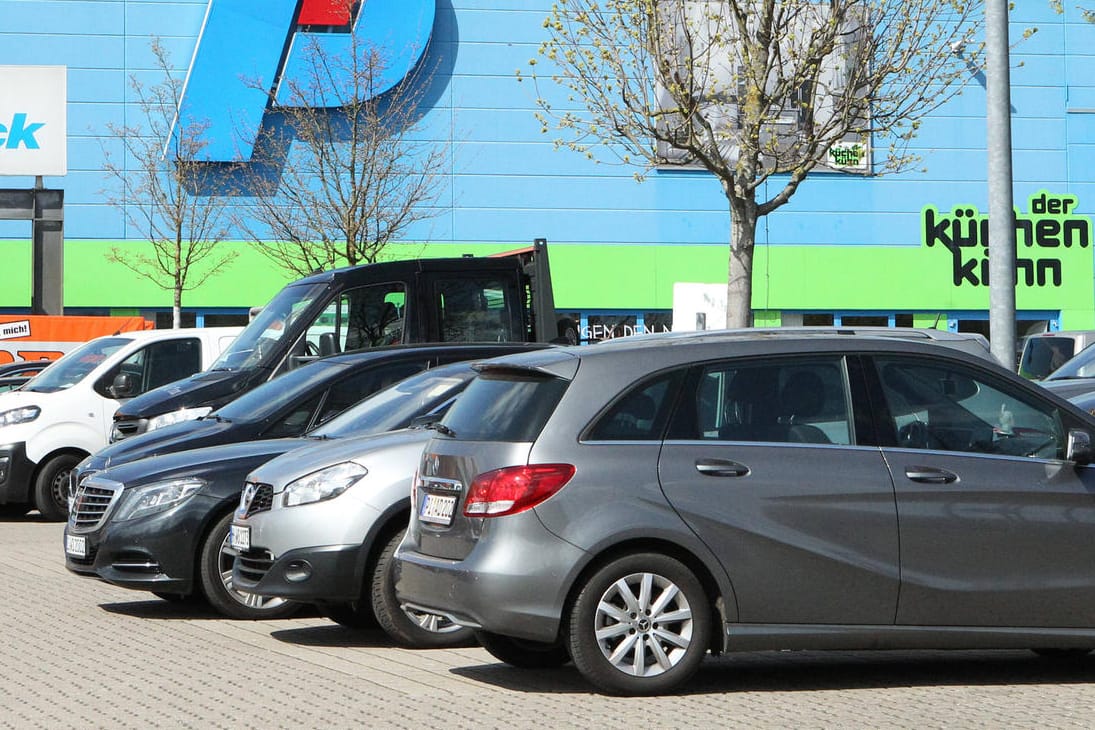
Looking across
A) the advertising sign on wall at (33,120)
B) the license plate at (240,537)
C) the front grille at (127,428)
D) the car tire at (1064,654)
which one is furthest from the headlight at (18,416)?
the advertising sign on wall at (33,120)

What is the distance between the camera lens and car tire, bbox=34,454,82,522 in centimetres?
1664

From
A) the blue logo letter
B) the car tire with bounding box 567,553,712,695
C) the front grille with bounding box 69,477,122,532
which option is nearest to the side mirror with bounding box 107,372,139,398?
the front grille with bounding box 69,477,122,532

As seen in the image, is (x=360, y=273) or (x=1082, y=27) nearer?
(x=360, y=273)

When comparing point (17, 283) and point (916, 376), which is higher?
point (17, 283)

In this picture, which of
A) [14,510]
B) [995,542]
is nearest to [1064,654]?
[995,542]

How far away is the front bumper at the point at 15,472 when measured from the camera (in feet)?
53.7

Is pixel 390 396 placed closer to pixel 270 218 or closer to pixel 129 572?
pixel 129 572

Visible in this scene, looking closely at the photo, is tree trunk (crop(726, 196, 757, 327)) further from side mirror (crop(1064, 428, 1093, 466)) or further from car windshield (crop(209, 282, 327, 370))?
side mirror (crop(1064, 428, 1093, 466))

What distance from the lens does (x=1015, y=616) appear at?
725cm

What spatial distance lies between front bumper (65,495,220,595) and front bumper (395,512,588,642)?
124 inches

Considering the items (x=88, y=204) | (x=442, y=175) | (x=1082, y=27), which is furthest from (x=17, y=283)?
(x=1082, y=27)

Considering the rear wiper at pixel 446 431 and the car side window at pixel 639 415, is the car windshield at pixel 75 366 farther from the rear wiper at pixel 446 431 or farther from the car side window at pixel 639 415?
the car side window at pixel 639 415

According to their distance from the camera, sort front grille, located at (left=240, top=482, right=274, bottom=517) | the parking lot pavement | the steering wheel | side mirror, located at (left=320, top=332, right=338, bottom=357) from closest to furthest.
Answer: the parking lot pavement, the steering wheel, front grille, located at (left=240, top=482, right=274, bottom=517), side mirror, located at (left=320, top=332, right=338, bottom=357)

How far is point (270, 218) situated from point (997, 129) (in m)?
25.8
